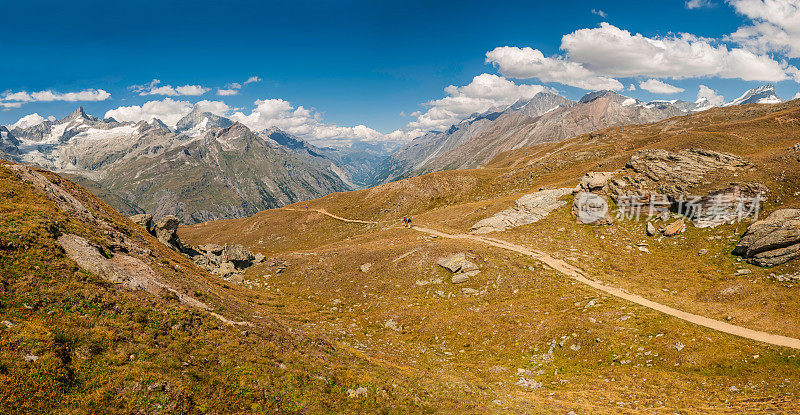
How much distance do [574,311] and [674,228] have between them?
28684 mm

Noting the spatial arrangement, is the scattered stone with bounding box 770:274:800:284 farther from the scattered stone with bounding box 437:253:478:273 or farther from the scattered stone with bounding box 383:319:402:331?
the scattered stone with bounding box 383:319:402:331

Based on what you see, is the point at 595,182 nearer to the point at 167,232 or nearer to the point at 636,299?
the point at 636,299

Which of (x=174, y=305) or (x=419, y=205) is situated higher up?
(x=419, y=205)

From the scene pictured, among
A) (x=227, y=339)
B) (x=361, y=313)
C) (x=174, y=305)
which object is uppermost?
(x=174, y=305)

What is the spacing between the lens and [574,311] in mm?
33812

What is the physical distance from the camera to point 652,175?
59875mm

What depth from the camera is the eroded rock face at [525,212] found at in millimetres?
63719

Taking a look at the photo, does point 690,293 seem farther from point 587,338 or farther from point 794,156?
point 794,156

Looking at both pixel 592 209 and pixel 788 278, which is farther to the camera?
pixel 592 209

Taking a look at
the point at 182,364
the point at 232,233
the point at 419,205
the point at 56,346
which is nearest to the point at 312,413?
the point at 182,364

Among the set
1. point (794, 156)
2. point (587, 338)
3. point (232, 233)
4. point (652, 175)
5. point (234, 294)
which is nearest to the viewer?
point (587, 338)

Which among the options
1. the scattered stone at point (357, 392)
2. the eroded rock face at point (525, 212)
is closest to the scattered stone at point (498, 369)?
the scattered stone at point (357, 392)

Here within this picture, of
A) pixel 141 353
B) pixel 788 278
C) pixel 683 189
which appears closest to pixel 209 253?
→ pixel 141 353

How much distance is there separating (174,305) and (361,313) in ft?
80.0
